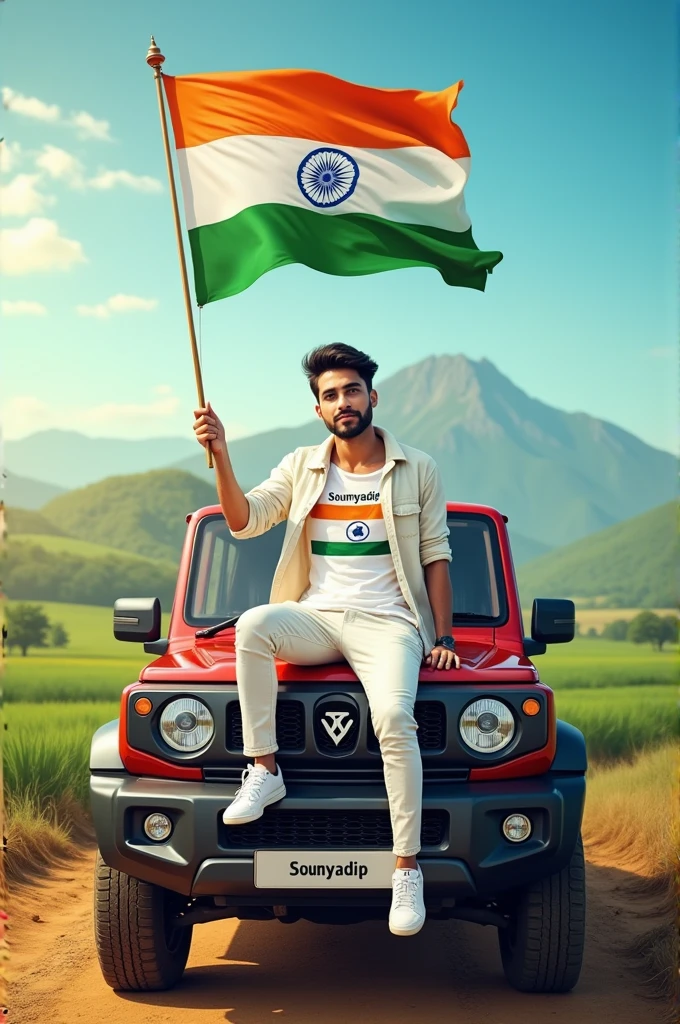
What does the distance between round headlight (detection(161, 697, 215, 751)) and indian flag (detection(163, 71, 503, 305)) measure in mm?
2163

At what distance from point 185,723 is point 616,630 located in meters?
62.1

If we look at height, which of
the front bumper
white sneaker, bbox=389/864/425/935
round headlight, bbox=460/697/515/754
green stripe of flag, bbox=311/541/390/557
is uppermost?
green stripe of flag, bbox=311/541/390/557

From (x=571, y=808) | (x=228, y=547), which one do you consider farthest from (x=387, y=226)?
(x=571, y=808)

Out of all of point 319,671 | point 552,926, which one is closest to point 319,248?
point 319,671

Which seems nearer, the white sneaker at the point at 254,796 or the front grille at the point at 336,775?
the white sneaker at the point at 254,796

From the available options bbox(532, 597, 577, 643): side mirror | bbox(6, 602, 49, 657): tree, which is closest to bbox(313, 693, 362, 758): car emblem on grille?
bbox(532, 597, 577, 643): side mirror

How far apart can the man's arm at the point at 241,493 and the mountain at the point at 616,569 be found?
94.0m

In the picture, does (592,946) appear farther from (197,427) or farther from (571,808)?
(197,427)

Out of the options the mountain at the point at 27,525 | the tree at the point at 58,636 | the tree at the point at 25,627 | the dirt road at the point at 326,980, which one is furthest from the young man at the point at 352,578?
the mountain at the point at 27,525

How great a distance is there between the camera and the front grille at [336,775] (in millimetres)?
4312

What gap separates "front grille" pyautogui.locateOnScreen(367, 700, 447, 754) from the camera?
4340 millimetres

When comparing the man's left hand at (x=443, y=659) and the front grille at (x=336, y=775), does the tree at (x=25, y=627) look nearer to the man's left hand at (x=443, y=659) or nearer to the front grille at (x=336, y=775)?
the front grille at (x=336, y=775)

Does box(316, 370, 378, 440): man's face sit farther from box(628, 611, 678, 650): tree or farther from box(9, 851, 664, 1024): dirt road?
box(628, 611, 678, 650): tree

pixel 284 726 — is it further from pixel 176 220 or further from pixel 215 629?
pixel 176 220
